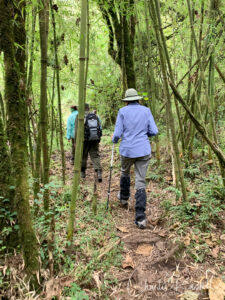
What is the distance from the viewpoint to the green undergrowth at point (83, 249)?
186 centimetres

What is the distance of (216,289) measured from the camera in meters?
1.86

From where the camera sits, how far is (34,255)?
5.32 ft

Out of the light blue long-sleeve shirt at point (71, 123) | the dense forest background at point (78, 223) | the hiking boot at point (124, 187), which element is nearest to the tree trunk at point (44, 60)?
the dense forest background at point (78, 223)

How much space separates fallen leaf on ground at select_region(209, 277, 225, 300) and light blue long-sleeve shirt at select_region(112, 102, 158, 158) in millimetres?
1696

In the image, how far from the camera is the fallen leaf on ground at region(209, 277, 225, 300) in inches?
69.6

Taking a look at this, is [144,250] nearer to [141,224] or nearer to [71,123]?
[141,224]

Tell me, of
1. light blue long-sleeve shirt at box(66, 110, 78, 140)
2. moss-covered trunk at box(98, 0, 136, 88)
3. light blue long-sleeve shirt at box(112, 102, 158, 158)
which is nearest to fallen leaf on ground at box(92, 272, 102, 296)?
light blue long-sleeve shirt at box(112, 102, 158, 158)

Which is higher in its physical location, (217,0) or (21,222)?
(217,0)

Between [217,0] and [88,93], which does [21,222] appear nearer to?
[217,0]

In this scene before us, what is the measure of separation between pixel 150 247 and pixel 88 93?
21.0ft

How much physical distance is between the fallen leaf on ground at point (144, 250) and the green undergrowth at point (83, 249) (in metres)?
0.23

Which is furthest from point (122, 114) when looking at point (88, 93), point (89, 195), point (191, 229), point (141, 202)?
point (88, 93)

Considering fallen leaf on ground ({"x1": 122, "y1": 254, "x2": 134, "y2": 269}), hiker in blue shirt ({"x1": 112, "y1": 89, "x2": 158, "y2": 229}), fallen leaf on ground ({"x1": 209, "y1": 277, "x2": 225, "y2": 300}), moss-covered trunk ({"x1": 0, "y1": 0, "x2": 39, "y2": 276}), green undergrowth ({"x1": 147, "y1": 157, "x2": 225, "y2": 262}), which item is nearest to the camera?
moss-covered trunk ({"x1": 0, "y1": 0, "x2": 39, "y2": 276})

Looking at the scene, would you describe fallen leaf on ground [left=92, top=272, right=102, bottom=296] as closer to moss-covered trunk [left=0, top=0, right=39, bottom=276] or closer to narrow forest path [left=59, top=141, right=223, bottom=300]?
narrow forest path [left=59, top=141, right=223, bottom=300]
